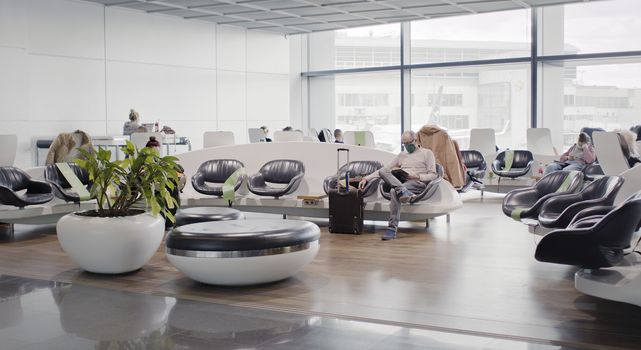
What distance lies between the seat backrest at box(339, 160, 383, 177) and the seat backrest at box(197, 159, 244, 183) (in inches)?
66.7

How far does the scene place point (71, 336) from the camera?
4371mm

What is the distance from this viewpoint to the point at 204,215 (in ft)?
25.2

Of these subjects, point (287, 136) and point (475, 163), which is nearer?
point (287, 136)

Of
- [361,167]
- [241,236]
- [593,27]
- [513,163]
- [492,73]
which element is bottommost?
[241,236]

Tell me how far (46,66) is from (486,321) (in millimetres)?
11704

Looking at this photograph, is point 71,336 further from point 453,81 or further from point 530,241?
point 453,81

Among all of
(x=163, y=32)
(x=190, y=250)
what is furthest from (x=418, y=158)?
(x=163, y=32)

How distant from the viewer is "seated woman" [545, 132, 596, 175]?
1212cm

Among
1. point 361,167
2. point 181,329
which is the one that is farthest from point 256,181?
point 181,329

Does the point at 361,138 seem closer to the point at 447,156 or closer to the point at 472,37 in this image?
the point at 447,156

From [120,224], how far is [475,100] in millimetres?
14614

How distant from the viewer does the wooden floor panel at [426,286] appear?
4.55 metres

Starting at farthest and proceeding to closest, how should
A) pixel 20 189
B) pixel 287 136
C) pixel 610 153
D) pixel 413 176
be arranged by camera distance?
1. pixel 287 136
2. pixel 610 153
3. pixel 20 189
4. pixel 413 176

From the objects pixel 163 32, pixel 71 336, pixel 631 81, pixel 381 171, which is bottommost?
pixel 71 336
